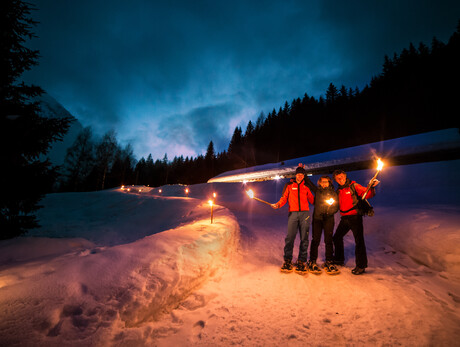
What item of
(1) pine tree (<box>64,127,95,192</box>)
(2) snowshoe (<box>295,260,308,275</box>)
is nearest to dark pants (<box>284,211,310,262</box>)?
(2) snowshoe (<box>295,260,308,275</box>)

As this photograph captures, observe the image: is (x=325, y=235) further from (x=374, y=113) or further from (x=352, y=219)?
(x=374, y=113)

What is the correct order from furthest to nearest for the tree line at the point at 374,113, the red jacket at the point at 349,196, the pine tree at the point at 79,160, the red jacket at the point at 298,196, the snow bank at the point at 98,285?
1. the pine tree at the point at 79,160
2. the tree line at the point at 374,113
3. the red jacket at the point at 298,196
4. the red jacket at the point at 349,196
5. the snow bank at the point at 98,285

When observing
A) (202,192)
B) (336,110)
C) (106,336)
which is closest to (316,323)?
(106,336)

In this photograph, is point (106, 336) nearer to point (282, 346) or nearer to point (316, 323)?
point (282, 346)

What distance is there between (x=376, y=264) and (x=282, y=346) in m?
3.70

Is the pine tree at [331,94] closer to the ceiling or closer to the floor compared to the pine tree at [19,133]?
closer to the ceiling

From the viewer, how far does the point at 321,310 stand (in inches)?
110

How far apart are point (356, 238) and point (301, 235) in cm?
117

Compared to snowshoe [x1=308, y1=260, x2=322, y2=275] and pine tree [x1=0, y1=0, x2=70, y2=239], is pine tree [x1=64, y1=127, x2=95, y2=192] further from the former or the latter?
snowshoe [x1=308, y1=260, x2=322, y2=275]

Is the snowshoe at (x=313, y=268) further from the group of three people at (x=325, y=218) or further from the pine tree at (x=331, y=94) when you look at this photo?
the pine tree at (x=331, y=94)

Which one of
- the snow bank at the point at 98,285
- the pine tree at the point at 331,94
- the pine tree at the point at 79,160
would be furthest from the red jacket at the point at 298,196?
the pine tree at the point at 79,160

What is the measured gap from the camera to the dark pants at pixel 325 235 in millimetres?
4148

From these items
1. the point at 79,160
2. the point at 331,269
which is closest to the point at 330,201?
the point at 331,269

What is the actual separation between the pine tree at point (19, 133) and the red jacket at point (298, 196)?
759cm
